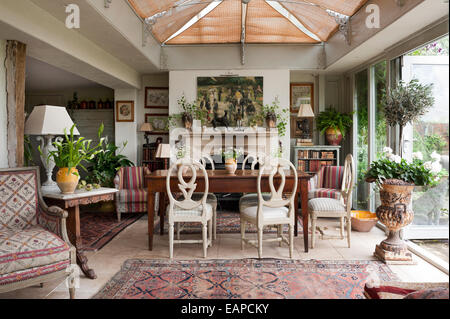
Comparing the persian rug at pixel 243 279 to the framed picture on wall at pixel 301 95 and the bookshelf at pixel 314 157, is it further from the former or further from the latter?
the framed picture on wall at pixel 301 95

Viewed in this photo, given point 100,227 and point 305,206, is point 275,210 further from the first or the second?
point 100,227

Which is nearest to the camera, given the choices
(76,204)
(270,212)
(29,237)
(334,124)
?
(29,237)

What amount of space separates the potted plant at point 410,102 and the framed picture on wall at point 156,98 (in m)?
4.65

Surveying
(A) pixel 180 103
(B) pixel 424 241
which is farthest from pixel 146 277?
(A) pixel 180 103

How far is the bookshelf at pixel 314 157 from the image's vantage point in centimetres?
637

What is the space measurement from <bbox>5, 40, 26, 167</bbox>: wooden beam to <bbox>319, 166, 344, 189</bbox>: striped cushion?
451 cm

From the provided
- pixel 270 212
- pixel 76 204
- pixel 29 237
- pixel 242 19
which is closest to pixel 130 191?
pixel 76 204

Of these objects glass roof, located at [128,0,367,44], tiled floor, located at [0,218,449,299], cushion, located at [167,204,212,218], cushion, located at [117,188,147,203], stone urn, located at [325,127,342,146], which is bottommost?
tiled floor, located at [0,218,449,299]

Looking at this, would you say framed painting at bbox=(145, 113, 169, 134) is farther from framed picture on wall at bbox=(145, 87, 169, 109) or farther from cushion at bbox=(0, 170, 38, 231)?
cushion at bbox=(0, 170, 38, 231)

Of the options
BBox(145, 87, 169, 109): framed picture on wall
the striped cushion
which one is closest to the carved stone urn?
the striped cushion

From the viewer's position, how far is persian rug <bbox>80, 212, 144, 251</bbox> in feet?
13.4

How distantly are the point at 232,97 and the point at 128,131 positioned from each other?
93.3 inches

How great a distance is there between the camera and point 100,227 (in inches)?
190
